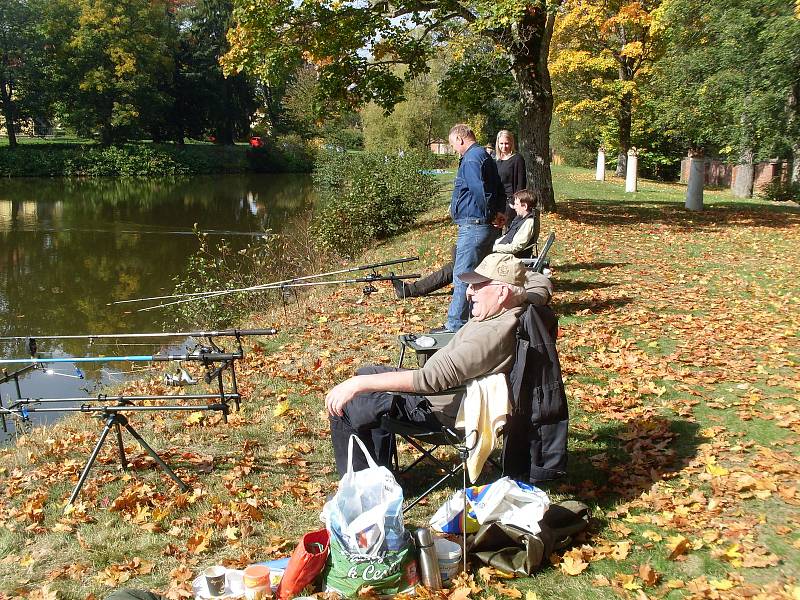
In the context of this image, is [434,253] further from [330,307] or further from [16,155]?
[16,155]

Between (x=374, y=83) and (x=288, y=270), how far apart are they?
5.06 metres

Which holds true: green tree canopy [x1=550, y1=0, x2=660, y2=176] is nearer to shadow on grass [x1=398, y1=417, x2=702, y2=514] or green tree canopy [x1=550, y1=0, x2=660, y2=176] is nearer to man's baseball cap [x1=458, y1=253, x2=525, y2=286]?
shadow on grass [x1=398, y1=417, x2=702, y2=514]

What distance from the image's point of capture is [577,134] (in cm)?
4078

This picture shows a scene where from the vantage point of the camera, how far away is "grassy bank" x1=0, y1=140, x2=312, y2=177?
4469 cm

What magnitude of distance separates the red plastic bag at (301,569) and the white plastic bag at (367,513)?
7.3 inches

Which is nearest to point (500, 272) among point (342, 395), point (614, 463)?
point (342, 395)

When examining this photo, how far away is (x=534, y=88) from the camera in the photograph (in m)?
16.5

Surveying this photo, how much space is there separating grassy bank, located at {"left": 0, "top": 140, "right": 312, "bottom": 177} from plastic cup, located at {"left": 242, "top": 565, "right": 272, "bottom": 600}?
46527 mm

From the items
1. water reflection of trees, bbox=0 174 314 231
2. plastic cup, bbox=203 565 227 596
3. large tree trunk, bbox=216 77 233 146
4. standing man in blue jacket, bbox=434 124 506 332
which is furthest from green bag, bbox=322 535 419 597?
large tree trunk, bbox=216 77 233 146

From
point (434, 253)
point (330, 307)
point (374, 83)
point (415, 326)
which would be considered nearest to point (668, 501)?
point (415, 326)

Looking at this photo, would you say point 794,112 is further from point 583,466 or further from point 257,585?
point 257,585

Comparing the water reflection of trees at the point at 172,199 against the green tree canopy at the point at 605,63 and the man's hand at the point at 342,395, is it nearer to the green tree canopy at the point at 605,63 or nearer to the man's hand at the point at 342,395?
the green tree canopy at the point at 605,63

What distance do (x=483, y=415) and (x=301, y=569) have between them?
1.24 meters

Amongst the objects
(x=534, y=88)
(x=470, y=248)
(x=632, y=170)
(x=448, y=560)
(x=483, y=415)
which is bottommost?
(x=448, y=560)
